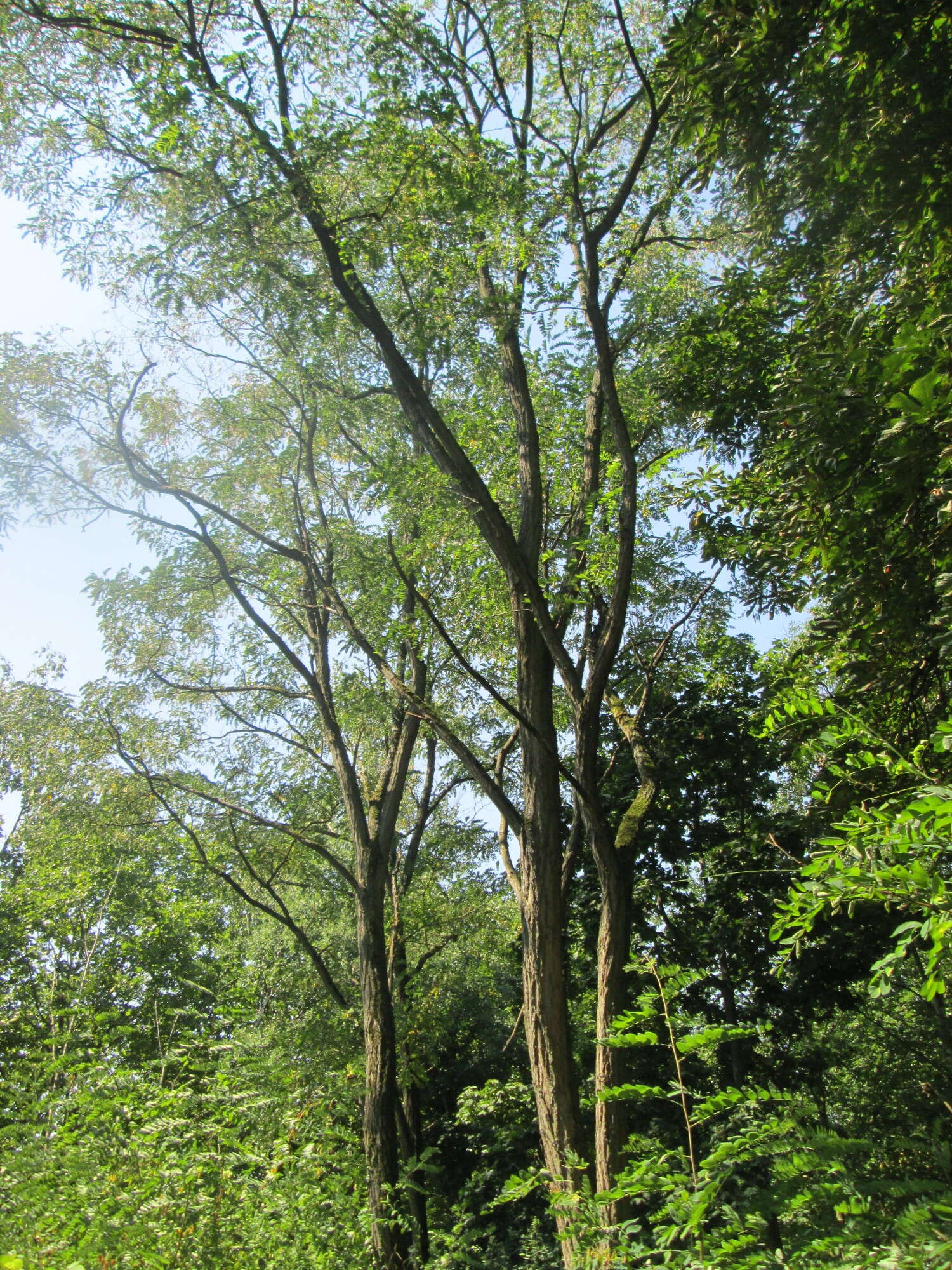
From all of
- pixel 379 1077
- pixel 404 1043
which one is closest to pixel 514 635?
pixel 379 1077

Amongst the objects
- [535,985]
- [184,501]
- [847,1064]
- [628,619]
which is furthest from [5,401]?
[847,1064]

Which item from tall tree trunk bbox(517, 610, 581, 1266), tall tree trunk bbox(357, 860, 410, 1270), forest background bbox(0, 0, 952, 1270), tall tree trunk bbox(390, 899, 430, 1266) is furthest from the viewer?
tall tree trunk bbox(390, 899, 430, 1266)

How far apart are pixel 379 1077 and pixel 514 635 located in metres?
3.92

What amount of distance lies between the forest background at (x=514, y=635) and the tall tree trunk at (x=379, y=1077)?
0.04 meters

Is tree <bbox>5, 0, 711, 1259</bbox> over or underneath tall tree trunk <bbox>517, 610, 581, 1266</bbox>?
over

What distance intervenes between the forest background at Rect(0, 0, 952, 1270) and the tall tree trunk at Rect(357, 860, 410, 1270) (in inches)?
1.7

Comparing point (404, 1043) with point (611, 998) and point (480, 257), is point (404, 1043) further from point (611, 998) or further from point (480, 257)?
point (480, 257)

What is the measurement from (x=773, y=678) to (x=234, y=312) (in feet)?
19.9

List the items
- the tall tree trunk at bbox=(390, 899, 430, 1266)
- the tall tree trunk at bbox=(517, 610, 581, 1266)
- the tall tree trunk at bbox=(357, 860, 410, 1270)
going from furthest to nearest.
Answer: the tall tree trunk at bbox=(390, 899, 430, 1266) < the tall tree trunk at bbox=(357, 860, 410, 1270) < the tall tree trunk at bbox=(517, 610, 581, 1266)

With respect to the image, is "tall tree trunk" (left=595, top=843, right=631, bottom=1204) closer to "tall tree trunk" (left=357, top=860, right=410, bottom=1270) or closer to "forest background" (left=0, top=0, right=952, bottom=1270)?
"forest background" (left=0, top=0, right=952, bottom=1270)

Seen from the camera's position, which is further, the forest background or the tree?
the tree

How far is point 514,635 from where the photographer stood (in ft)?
20.3

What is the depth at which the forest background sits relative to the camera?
296cm

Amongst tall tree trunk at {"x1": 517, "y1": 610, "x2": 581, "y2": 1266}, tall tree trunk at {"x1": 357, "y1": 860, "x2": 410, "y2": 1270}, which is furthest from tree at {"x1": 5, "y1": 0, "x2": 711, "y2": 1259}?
tall tree trunk at {"x1": 357, "y1": 860, "x2": 410, "y2": 1270}
